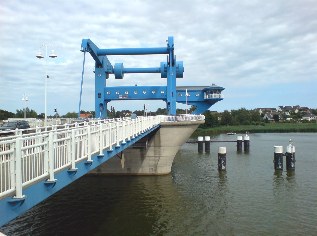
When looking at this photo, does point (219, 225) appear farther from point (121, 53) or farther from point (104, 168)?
point (121, 53)

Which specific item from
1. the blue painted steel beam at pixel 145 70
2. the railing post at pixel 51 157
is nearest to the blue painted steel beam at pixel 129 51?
the blue painted steel beam at pixel 145 70

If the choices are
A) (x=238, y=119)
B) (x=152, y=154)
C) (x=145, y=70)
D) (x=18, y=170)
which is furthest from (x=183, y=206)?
(x=238, y=119)

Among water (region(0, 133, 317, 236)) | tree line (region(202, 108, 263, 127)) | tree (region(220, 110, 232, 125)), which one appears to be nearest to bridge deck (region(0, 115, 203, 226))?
water (region(0, 133, 317, 236))

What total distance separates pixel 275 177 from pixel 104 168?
49.7 ft

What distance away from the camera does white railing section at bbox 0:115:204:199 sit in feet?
23.2

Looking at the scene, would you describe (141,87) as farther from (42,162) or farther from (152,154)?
(42,162)

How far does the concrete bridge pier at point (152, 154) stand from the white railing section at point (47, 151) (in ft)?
48.6

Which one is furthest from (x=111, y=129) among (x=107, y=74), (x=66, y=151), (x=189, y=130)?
(x=107, y=74)

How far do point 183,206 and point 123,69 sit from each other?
2591 cm

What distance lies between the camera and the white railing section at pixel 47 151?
279 inches

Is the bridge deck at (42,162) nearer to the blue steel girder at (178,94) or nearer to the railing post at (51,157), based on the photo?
the railing post at (51,157)

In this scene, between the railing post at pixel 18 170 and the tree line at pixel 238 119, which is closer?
the railing post at pixel 18 170

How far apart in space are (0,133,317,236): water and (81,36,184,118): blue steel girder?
38.8ft

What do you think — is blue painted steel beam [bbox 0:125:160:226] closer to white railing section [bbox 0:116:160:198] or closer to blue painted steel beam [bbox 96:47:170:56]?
white railing section [bbox 0:116:160:198]
